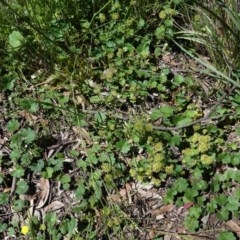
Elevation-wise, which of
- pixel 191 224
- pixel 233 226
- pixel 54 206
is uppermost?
pixel 54 206

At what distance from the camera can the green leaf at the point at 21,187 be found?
104 inches

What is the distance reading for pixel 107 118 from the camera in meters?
2.78

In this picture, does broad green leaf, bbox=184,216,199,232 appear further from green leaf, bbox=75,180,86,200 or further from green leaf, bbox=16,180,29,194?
green leaf, bbox=16,180,29,194

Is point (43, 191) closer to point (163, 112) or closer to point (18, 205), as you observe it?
point (18, 205)

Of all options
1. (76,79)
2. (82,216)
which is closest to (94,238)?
(82,216)

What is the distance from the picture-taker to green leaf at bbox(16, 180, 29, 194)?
2647 mm

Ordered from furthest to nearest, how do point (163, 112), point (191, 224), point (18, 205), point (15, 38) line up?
point (15, 38) < point (163, 112) < point (18, 205) < point (191, 224)

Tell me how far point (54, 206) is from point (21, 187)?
0.66 ft

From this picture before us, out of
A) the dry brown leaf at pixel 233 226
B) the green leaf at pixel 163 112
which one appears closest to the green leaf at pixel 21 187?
the green leaf at pixel 163 112

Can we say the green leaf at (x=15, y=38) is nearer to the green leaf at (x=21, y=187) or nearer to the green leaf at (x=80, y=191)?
the green leaf at (x=21, y=187)

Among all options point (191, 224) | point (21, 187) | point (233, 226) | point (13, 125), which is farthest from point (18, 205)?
point (233, 226)

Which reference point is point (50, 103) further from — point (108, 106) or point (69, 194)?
point (69, 194)

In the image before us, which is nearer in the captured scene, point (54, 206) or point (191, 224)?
point (191, 224)

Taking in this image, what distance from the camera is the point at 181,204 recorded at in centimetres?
258
